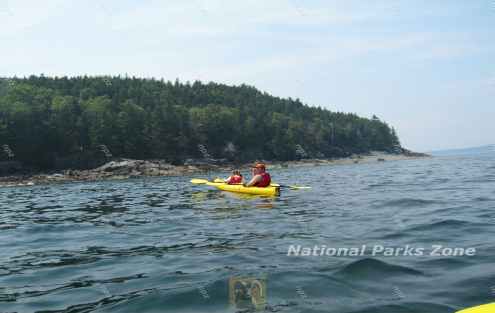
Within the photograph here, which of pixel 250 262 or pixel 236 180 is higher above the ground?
pixel 236 180

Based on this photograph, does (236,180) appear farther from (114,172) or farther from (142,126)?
(142,126)

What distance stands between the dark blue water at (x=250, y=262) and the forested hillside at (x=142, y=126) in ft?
188

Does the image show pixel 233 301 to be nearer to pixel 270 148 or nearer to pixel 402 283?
pixel 402 283

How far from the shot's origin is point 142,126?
3157 inches

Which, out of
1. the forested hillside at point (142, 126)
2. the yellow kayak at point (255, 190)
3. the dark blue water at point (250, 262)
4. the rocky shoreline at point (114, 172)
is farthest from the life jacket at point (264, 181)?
the forested hillside at point (142, 126)

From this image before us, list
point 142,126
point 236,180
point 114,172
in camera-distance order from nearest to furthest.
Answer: point 236,180 < point 114,172 < point 142,126

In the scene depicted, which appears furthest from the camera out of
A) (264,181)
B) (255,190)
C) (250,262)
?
(264,181)

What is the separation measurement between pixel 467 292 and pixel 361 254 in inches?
→ 97.2

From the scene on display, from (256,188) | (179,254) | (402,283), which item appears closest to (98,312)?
(179,254)

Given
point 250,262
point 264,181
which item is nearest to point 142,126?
point 264,181

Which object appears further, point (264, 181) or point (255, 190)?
Answer: point (264, 181)

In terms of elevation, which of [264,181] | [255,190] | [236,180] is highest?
[264,181]

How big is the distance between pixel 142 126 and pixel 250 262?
75194 millimetres

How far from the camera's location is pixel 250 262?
7.99m
